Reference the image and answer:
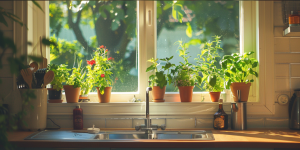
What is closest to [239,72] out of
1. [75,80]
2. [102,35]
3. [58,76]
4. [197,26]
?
[197,26]

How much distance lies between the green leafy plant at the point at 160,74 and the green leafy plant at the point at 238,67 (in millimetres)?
424

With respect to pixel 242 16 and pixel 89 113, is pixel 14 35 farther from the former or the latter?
pixel 242 16

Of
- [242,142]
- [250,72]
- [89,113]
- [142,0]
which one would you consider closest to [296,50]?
[250,72]

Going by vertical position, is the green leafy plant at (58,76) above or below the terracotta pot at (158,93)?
above

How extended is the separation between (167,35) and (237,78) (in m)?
0.69

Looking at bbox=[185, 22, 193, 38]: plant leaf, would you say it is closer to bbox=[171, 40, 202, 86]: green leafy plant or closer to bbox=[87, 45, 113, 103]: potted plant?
bbox=[171, 40, 202, 86]: green leafy plant

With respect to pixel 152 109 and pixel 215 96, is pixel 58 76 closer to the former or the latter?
pixel 152 109

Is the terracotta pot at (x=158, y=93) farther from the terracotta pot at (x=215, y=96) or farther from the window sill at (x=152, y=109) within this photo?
the terracotta pot at (x=215, y=96)

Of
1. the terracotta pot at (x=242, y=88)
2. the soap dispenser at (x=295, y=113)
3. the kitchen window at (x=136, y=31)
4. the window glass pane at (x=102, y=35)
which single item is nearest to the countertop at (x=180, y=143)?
the soap dispenser at (x=295, y=113)

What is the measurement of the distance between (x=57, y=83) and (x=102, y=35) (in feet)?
Result: 1.87

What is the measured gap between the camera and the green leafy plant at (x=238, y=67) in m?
1.77

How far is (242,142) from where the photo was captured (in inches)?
51.7

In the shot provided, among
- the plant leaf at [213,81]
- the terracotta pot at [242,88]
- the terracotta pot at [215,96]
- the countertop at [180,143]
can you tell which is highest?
the plant leaf at [213,81]

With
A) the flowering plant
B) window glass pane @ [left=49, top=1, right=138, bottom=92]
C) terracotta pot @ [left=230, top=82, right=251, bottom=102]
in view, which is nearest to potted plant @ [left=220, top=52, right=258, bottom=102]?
terracotta pot @ [left=230, top=82, right=251, bottom=102]
